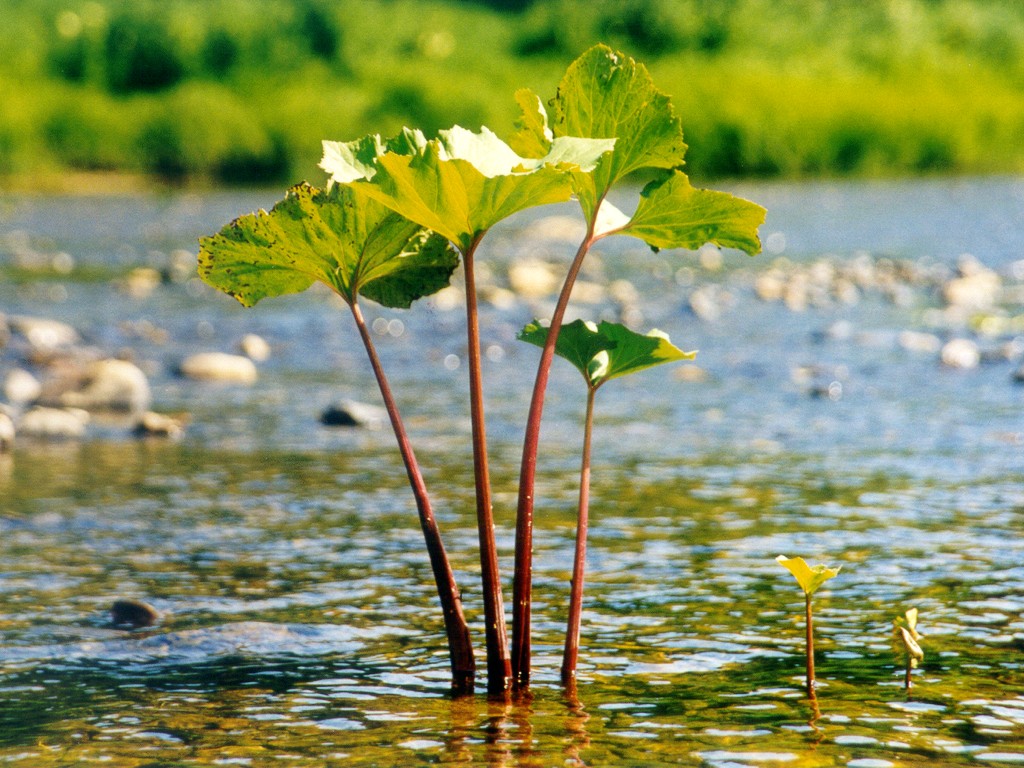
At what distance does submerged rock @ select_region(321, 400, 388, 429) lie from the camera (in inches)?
293

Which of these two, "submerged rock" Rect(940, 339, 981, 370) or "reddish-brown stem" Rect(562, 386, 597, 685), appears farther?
"submerged rock" Rect(940, 339, 981, 370)

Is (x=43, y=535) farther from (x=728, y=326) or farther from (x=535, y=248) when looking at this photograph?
(x=535, y=248)

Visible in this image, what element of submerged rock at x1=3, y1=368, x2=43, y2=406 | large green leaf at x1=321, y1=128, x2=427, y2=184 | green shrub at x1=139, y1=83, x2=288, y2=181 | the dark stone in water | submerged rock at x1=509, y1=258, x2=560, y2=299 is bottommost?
the dark stone in water

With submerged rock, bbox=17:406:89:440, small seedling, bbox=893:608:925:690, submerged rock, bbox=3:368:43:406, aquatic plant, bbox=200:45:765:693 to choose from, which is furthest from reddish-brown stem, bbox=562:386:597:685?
submerged rock, bbox=3:368:43:406

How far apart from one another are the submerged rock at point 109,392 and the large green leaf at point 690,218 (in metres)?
5.14

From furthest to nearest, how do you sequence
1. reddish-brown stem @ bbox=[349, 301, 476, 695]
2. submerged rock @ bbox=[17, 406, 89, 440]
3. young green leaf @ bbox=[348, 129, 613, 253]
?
1. submerged rock @ bbox=[17, 406, 89, 440]
2. reddish-brown stem @ bbox=[349, 301, 476, 695]
3. young green leaf @ bbox=[348, 129, 613, 253]

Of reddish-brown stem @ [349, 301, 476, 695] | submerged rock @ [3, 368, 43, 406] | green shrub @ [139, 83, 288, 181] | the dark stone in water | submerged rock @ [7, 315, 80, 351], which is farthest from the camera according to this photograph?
green shrub @ [139, 83, 288, 181]

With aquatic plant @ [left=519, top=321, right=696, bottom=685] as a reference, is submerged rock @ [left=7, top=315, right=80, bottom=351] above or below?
above

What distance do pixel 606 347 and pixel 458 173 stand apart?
605mm

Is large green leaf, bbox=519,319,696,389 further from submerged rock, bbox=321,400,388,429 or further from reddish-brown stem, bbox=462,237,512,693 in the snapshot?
submerged rock, bbox=321,400,388,429

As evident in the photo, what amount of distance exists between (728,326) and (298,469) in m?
5.27

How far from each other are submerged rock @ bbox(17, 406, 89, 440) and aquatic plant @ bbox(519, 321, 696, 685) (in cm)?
443

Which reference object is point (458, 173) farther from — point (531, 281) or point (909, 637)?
point (531, 281)

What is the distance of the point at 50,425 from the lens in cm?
720
